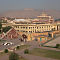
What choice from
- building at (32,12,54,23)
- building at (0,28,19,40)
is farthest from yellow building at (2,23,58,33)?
building at (0,28,19,40)

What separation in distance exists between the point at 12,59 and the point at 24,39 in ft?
27.6

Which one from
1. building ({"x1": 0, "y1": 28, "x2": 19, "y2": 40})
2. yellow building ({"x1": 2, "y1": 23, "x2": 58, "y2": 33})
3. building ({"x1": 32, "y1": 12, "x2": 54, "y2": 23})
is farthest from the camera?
building ({"x1": 32, "y1": 12, "x2": 54, "y2": 23})

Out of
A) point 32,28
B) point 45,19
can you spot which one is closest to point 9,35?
point 32,28

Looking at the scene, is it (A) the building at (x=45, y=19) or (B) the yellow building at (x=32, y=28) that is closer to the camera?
(B) the yellow building at (x=32, y=28)

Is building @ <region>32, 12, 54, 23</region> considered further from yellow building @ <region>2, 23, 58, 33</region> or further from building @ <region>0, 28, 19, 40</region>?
building @ <region>0, 28, 19, 40</region>

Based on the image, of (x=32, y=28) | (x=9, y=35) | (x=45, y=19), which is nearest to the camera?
(x=9, y=35)

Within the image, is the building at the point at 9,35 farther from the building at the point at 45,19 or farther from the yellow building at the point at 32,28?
the building at the point at 45,19

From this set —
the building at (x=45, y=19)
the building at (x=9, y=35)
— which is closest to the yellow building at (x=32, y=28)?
the building at (x=45, y=19)

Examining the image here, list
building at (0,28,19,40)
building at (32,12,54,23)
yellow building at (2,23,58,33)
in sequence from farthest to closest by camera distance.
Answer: building at (32,12,54,23)
yellow building at (2,23,58,33)
building at (0,28,19,40)

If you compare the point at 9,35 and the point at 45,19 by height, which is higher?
the point at 45,19

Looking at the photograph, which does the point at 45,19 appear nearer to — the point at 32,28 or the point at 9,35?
the point at 32,28

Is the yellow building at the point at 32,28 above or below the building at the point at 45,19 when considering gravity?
below

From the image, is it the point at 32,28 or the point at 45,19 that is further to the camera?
the point at 45,19

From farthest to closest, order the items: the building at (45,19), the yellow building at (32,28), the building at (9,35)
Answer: the building at (45,19) < the yellow building at (32,28) < the building at (9,35)
